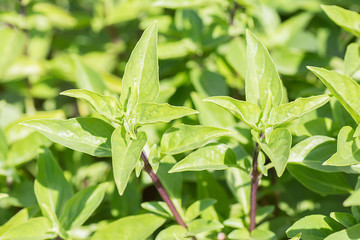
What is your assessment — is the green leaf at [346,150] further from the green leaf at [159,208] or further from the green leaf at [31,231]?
the green leaf at [31,231]

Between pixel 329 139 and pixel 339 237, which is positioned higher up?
pixel 329 139

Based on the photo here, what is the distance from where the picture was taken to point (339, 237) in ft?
3.33

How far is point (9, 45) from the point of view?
194 centimetres

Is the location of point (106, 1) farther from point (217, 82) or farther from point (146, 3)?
point (217, 82)

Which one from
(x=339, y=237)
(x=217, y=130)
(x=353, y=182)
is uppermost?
(x=217, y=130)

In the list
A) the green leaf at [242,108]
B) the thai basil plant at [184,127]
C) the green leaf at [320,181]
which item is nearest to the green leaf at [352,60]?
the thai basil plant at [184,127]

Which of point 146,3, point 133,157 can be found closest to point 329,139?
point 133,157

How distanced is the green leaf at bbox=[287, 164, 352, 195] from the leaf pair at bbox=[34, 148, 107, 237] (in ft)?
1.95

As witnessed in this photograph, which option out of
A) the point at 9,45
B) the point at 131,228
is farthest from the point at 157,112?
the point at 9,45

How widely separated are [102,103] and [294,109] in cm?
48

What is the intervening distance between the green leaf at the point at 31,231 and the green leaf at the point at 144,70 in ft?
1.39

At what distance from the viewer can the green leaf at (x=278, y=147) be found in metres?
0.97

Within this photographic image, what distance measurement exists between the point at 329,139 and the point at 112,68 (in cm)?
137

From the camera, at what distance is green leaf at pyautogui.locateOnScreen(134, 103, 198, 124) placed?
1.04m
